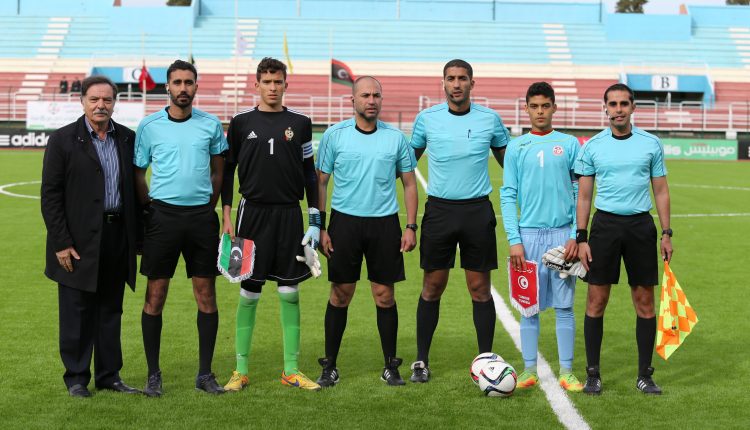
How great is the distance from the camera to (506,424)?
5.83 m

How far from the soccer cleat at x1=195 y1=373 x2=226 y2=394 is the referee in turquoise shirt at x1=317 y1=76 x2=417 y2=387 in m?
0.66

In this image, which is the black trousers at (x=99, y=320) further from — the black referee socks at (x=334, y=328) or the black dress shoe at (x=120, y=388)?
the black referee socks at (x=334, y=328)

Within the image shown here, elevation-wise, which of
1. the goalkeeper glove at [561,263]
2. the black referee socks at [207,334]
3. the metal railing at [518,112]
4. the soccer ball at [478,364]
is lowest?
the soccer ball at [478,364]

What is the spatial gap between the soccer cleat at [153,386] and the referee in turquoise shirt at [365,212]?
1.01 meters

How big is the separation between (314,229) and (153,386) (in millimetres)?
1403

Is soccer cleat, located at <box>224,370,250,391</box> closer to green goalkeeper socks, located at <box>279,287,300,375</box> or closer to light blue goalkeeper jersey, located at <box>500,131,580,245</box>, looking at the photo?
green goalkeeper socks, located at <box>279,287,300,375</box>

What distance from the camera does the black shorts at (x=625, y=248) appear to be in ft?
21.4

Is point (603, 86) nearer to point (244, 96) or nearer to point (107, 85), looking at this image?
point (244, 96)

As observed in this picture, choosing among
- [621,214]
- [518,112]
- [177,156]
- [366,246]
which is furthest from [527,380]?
[518,112]

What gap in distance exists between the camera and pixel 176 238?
21.0ft

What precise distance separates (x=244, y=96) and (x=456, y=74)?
41289mm

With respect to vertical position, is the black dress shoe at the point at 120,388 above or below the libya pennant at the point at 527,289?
below

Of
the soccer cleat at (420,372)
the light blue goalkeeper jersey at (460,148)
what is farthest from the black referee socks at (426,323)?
the light blue goalkeeper jersey at (460,148)

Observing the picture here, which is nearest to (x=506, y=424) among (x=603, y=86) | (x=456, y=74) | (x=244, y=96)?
(x=456, y=74)
